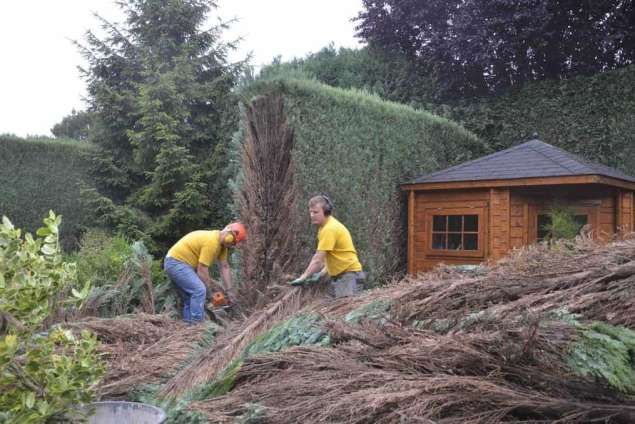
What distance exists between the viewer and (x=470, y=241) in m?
9.58

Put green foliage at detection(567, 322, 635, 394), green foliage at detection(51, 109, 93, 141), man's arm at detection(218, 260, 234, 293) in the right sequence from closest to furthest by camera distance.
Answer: green foliage at detection(567, 322, 635, 394)
man's arm at detection(218, 260, 234, 293)
green foliage at detection(51, 109, 93, 141)

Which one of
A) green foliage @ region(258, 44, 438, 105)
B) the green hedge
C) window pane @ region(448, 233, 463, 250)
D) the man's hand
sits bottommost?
the man's hand

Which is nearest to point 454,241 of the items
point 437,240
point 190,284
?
point 437,240

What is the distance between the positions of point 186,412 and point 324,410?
0.90 meters

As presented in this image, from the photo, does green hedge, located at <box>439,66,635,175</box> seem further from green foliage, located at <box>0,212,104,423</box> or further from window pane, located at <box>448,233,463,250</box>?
green foliage, located at <box>0,212,104,423</box>

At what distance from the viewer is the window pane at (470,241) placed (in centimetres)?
952

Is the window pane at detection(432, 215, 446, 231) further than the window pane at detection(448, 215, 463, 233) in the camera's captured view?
Yes

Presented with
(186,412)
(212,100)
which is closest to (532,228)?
(212,100)

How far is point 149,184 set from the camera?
38.0 feet

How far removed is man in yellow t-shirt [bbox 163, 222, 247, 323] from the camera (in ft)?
21.3

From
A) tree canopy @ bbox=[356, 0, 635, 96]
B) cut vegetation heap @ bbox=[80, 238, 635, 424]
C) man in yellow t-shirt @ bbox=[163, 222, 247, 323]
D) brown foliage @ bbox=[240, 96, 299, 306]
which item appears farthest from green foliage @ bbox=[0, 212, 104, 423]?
tree canopy @ bbox=[356, 0, 635, 96]

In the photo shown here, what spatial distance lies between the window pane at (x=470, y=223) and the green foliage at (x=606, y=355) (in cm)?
755

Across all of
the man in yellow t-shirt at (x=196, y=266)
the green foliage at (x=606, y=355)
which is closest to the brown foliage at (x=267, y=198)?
the man in yellow t-shirt at (x=196, y=266)

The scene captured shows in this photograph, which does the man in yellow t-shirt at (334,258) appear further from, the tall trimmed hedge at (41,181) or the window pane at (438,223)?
the tall trimmed hedge at (41,181)
